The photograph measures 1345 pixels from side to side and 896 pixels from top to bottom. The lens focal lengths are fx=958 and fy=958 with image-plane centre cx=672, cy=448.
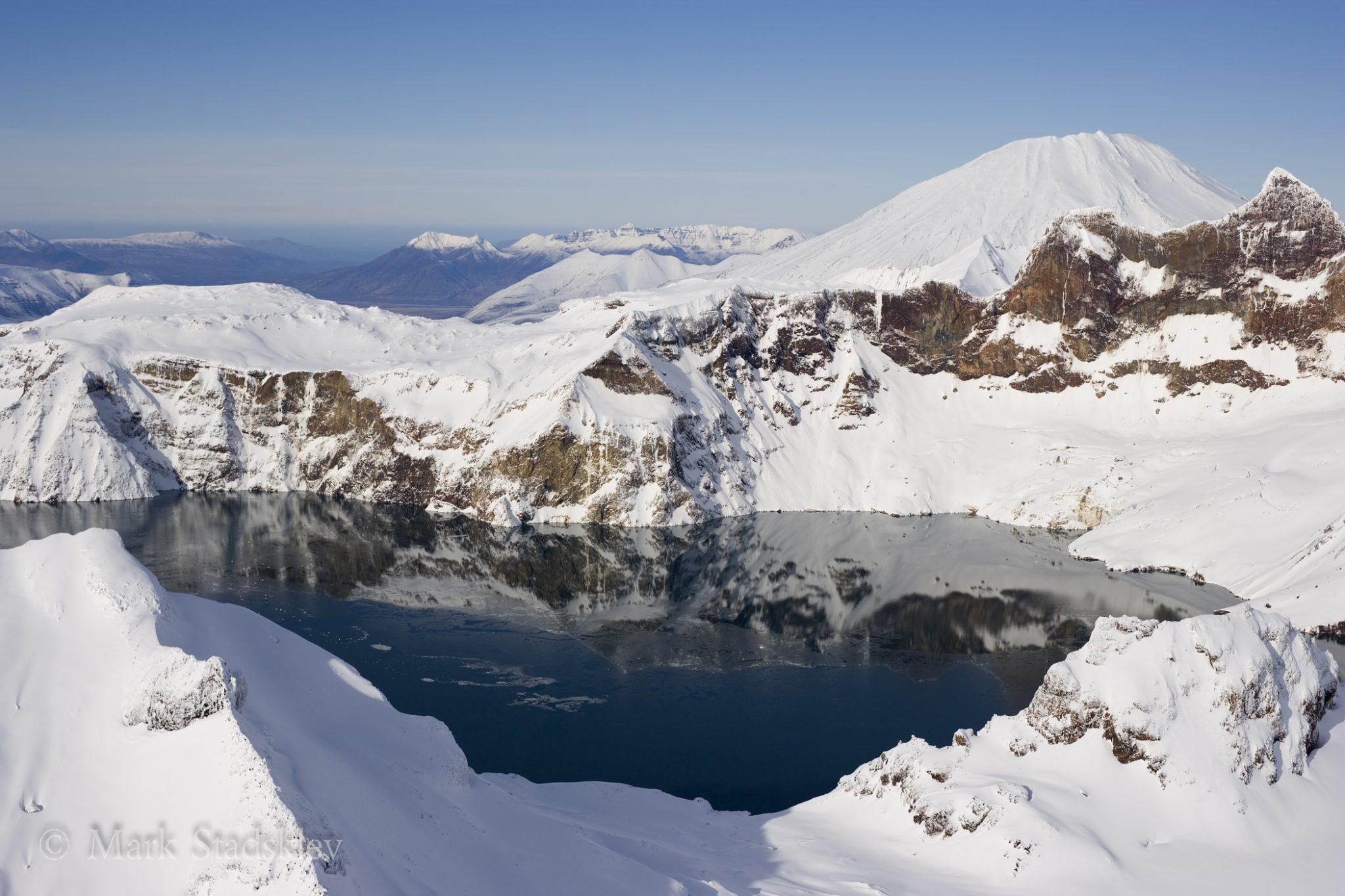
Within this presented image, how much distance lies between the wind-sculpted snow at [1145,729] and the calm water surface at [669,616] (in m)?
10.9

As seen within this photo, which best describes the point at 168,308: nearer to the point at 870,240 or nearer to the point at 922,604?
the point at 922,604

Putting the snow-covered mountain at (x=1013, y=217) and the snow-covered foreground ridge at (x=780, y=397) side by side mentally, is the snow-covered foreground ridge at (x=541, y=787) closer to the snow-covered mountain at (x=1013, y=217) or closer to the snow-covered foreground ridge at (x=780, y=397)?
the snow-covered foreground ridge at (x=780, y=397)

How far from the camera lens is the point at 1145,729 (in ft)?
131

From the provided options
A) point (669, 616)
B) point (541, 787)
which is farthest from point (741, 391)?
point (541, 787)

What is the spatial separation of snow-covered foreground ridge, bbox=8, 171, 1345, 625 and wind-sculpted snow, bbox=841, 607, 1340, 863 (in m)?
54.3

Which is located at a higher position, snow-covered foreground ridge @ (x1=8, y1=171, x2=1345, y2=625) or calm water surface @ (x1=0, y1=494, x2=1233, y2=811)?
snow-covered foreground ridge @ (x1=8, y1=171, x2=1345, y2=625)

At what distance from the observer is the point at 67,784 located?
2572 cm

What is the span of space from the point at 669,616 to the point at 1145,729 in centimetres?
4402

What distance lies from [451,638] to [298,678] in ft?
121

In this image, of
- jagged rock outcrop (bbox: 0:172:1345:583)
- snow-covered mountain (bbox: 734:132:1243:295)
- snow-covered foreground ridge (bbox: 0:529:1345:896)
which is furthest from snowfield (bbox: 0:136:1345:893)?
snow-covered mountain (bbox: 734:132:1243:295)

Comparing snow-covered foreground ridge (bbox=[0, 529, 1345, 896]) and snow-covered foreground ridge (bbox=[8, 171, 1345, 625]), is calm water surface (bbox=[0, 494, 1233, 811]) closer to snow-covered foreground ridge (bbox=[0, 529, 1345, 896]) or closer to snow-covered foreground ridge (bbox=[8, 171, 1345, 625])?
snow-covered foreground ridge (bbox=[8, 171, 1345, 625])

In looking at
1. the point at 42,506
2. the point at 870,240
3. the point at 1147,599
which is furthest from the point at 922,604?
the point at 870,240

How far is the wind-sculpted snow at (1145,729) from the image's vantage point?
127 ft

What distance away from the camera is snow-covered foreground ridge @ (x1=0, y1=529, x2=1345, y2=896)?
25.1m
